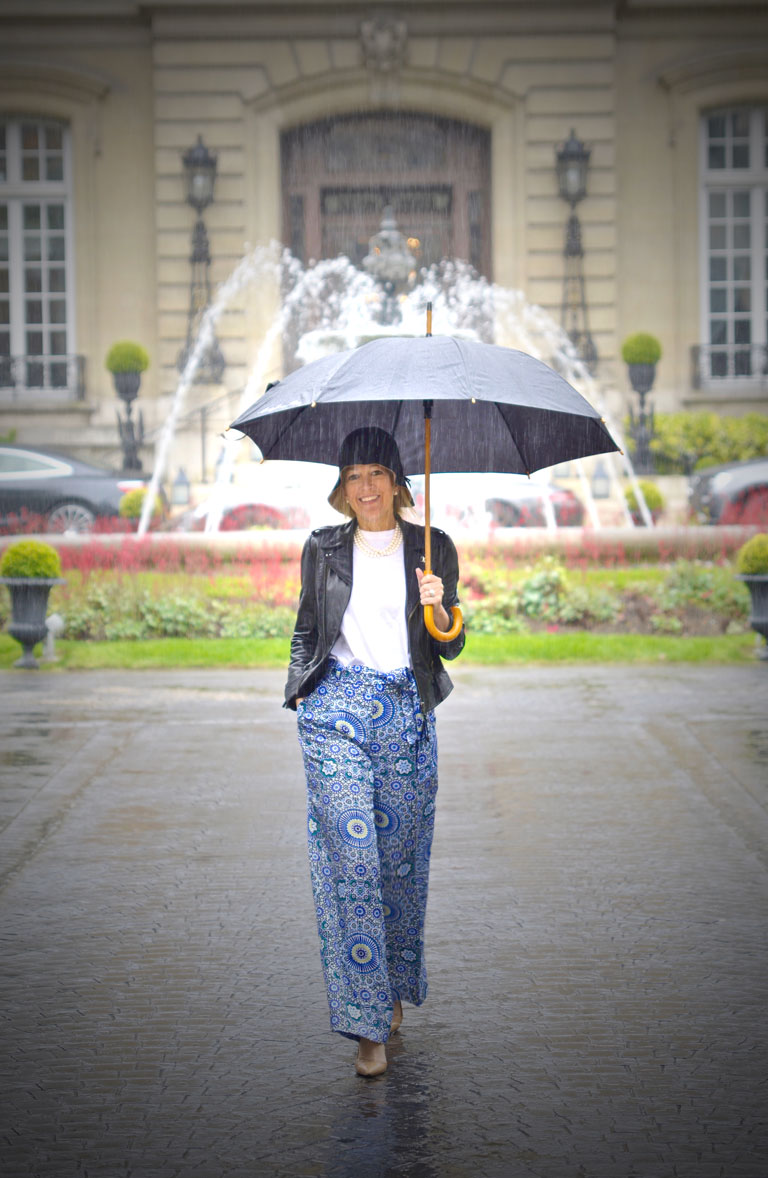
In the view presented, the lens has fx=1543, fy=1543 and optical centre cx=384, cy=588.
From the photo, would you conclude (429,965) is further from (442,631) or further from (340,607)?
(340,607)

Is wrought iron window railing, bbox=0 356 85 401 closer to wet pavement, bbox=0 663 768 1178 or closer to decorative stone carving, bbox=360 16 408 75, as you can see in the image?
decorative stone carving, bbox=360 16 408 75

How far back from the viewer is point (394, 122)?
91.4ft

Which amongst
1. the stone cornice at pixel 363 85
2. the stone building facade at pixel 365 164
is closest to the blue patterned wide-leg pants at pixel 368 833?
the stone building facade at pixel 365 164

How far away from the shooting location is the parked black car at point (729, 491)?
64.6 feet

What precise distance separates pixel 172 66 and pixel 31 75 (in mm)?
2605

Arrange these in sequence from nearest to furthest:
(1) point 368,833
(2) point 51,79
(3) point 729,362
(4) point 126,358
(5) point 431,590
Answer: (1) point 368,833 → (5) point 431,590 → (4) point 126,358 → (2) point 51,79 → (3) point 729,362

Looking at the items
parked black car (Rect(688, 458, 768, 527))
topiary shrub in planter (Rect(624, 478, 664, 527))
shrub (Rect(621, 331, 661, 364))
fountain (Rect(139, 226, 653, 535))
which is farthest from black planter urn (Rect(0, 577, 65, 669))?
shrub (Rect(621, 331, 661, 364))

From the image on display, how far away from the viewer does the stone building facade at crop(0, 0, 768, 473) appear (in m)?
26.8

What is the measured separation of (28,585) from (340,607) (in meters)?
7.99

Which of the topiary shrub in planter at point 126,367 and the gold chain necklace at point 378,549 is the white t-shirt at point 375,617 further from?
the topiary shrub in planter at point 126,367

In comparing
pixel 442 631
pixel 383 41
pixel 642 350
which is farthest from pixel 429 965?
pixel 383 41

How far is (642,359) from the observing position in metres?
24.5

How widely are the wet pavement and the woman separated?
28 centimetres

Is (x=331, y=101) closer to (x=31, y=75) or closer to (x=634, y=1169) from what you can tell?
(x=31, y=75)
